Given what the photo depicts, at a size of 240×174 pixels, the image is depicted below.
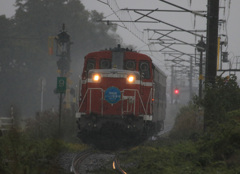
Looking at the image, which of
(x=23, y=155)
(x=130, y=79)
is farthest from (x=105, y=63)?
(x=23, y=155)

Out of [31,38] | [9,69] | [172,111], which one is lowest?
[172,111]

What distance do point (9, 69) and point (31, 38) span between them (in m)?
5.18

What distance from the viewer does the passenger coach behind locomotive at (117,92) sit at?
1889 cm

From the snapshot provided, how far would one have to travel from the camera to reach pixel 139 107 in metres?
19.4

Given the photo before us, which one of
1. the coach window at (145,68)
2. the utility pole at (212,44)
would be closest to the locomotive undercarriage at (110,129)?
the coach window at (145,68)

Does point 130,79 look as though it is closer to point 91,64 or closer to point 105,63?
point 105,63

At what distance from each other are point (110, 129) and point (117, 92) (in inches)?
57.2

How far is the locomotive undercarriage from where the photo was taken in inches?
741

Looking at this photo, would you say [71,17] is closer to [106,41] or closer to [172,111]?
[106,41]

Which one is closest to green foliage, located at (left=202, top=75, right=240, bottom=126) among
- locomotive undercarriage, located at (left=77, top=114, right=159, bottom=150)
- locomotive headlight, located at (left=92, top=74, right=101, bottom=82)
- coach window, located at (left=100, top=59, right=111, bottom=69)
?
locomotive undercarriage, located at (left=77, top=114, right=159, bottom=150)

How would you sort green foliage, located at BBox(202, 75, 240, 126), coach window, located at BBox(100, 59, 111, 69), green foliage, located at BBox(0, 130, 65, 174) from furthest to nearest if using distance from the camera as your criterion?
1. coach window, located at BBox(100, 59, 111, 69)
2. green foliage, located at BBox(202, 75, 240, 126)
3. green foliage, located at BBox(0, 130, 65, 174)

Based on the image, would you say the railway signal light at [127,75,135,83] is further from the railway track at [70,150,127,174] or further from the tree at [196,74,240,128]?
the tree at [196,74,240,128]

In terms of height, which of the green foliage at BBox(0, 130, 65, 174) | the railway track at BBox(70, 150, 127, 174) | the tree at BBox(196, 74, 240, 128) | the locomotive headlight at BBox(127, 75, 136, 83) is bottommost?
the railway track at BBox(70, 150, 127, 174)

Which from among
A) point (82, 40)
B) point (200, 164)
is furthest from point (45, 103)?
point (200, 164)
